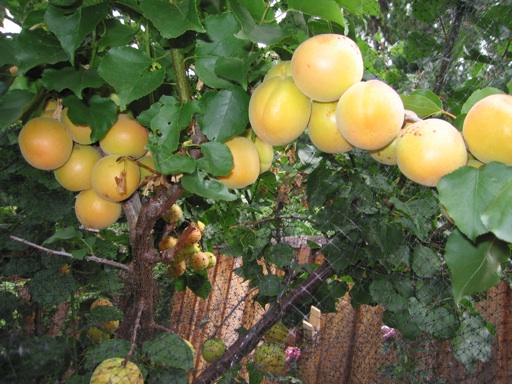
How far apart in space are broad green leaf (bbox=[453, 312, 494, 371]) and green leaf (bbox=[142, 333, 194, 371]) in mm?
888

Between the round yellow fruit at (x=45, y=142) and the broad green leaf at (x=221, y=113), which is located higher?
the broad green leaf at (x=221, y=113)

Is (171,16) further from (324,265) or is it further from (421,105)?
(324,265)

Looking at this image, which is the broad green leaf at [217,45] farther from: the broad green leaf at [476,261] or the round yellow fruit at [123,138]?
the broad green leaf at [476,261]

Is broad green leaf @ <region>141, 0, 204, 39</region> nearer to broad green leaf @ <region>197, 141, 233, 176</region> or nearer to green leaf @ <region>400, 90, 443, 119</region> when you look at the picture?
broad green leaf @ <region>197, 141, 233, 176</region>

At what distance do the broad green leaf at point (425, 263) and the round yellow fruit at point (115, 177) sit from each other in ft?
2.90

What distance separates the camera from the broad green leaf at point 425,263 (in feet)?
4.30

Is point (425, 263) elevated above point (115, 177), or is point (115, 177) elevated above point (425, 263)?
point (115, 177)

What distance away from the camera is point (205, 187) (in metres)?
0.65

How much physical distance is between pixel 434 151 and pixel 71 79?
574mm

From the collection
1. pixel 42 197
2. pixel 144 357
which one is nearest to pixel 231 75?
pixel 144 357

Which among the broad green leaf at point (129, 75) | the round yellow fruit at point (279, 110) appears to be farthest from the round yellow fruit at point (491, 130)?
the broad green leaf at point (129, 75)

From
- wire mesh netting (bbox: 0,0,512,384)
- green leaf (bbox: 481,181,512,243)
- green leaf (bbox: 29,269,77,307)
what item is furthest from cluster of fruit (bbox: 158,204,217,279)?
green leaf (bbox: 481,181,512,243)

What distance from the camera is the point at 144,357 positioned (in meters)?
1.08

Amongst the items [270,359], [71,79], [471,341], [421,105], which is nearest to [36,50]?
[71,79]
